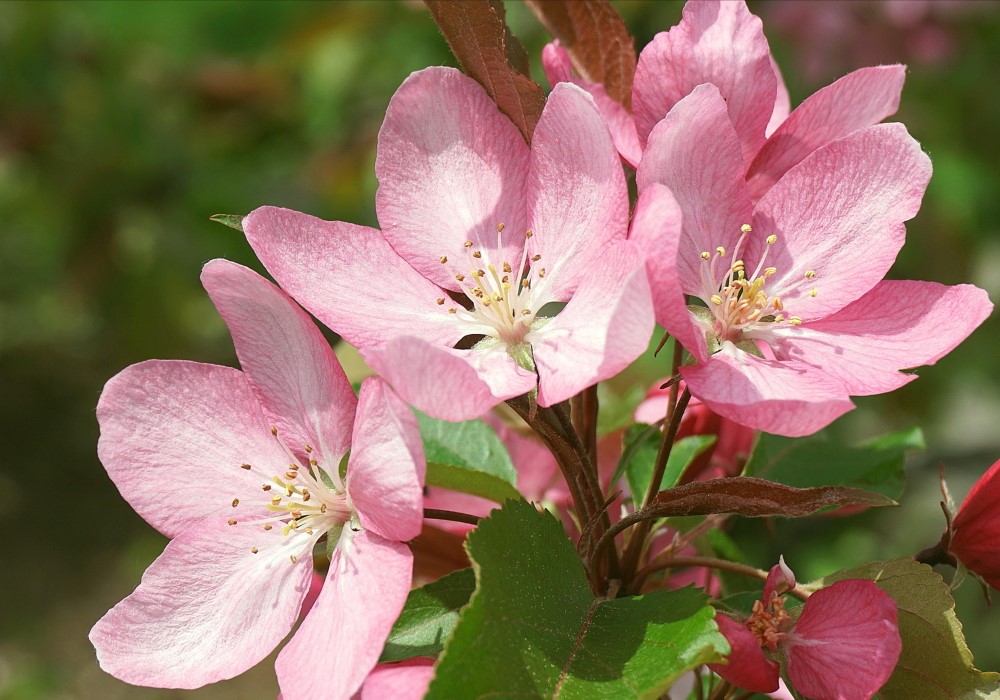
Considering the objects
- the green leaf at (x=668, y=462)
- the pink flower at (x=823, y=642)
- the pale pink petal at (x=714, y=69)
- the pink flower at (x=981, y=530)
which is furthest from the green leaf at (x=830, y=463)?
the pale pink petal at (x=714, y=69)

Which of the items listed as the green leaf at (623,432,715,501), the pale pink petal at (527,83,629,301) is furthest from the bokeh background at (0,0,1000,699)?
the pale pink petal at (527,83,629,301)

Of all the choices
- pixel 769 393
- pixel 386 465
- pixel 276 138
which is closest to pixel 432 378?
pixel 386 465

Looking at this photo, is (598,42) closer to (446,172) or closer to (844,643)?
(446,172)

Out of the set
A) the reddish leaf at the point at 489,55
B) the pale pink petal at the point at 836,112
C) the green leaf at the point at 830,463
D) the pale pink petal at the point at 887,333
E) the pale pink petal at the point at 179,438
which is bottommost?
the green leaf at the point at 830,463

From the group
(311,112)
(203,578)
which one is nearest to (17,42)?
(311,112)

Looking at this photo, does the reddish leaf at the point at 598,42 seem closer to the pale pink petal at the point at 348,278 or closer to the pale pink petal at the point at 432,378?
the pale pink petal at the point at 348,278
